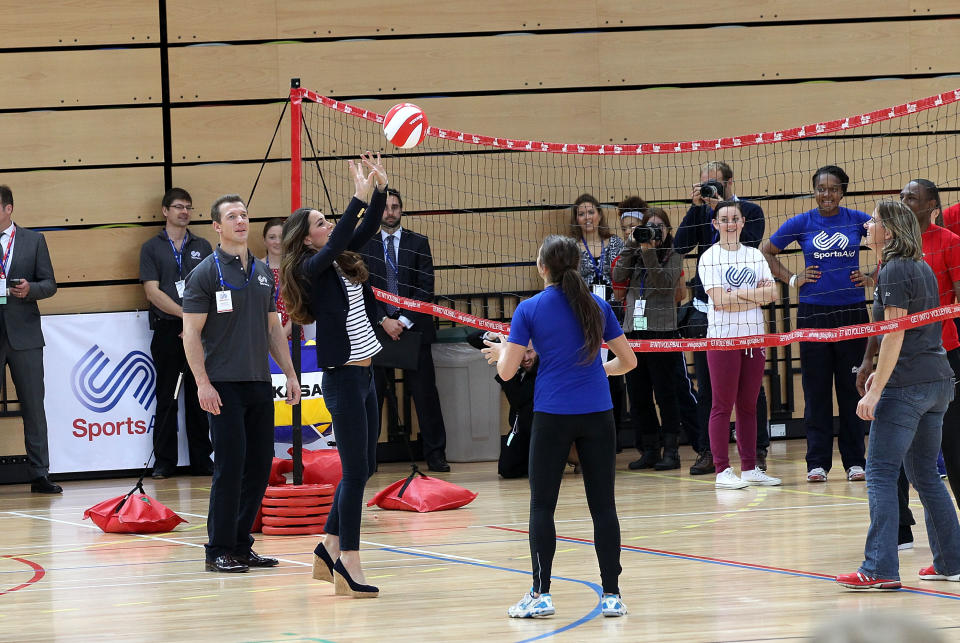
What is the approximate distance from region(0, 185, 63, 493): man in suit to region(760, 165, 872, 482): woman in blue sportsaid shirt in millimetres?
6011

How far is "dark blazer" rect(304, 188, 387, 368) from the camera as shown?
511 centimetres

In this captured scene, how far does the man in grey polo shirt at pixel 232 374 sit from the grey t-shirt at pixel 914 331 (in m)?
3.05

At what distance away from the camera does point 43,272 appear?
9.67 metres

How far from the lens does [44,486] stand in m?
9.54

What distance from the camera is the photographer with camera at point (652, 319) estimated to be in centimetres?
938

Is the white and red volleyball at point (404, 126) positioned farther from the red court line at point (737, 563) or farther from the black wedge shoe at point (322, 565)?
the red court line at point (737, 563)

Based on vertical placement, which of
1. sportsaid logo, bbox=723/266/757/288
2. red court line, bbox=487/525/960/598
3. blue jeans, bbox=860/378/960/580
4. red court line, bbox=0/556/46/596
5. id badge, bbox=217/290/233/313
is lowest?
red court line, bbox=487/525/960/598

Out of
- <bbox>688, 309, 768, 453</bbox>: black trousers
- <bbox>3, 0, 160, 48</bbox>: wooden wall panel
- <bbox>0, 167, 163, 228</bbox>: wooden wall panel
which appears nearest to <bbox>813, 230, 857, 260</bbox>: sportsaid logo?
<bbox>688, 309, 768, 453</bbox>: black trousers

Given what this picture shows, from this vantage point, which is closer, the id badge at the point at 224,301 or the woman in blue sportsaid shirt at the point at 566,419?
the woman in blue sportsaid shirt at the point at 566,419

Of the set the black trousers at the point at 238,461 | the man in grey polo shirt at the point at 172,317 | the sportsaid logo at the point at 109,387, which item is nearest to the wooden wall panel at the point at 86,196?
the man in grey polo shirt at the point at 172,317

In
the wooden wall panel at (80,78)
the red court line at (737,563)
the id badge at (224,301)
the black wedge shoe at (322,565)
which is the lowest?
the red court line at (737,563)

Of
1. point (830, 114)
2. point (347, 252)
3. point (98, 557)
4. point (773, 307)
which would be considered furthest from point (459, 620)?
point (830, 114)

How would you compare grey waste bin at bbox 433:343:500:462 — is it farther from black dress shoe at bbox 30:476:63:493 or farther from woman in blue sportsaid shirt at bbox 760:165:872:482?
black dress shoe at bbox 30:476:63:493

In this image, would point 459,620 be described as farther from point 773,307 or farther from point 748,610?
point 773,307
